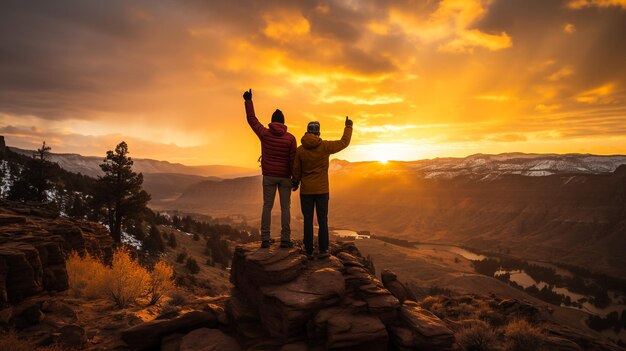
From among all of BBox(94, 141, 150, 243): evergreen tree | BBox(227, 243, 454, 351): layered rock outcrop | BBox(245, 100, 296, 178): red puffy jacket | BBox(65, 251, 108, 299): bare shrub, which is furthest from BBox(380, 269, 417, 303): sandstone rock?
BBox(94, 141, 150, 243): evergreen tree

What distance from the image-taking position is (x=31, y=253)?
9867mm

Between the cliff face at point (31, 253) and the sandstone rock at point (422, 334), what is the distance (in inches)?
426

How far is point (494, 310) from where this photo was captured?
13.7 metres

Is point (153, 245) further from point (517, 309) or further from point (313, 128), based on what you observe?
point (517, 309)

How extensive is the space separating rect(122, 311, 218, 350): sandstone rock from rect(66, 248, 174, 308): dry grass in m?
4.04

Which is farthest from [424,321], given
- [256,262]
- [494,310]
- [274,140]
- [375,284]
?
[494,310]

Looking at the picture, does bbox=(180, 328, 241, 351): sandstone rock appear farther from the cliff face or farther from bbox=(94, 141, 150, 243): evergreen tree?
bbox=(94, 141, 150, 243): evergreen tree

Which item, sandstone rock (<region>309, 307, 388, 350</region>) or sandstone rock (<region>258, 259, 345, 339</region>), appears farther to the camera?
sandstone rock (<region>258, 259, 345, 339</region>)

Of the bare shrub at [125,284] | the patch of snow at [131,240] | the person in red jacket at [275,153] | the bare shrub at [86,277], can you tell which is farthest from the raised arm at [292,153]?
the patch of snow at [131,240]

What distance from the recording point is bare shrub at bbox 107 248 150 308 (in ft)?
34.1

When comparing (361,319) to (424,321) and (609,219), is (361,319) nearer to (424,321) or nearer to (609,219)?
(424,321)

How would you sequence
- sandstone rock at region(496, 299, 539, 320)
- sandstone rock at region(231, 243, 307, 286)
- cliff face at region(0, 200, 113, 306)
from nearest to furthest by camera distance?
sandstone rock at region(231, 243, 307, 286), cliff face at region(0, 200, 113, 306), sandstone rock at region(496, 299, 539, 320)

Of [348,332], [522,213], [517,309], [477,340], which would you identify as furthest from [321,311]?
[522,213]

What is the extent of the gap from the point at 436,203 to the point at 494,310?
548ft
